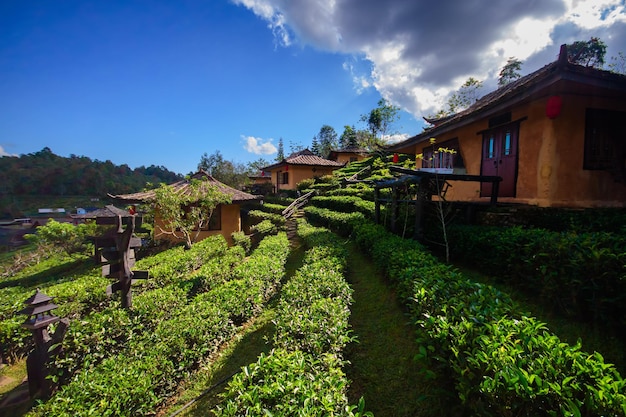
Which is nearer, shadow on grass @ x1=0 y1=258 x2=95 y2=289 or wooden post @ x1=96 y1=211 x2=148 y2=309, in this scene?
wooden post @ x1=96 y1=211 x2=148 y2=309

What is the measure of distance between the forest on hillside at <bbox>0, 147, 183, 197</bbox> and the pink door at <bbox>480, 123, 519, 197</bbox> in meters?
45.2

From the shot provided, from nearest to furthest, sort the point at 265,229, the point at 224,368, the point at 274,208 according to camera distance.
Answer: the point at 224,368 < the point at 265,229 < the point at 274,208

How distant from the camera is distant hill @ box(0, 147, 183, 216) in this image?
134ft

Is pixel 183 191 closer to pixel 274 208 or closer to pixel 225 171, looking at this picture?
pixel 274 208

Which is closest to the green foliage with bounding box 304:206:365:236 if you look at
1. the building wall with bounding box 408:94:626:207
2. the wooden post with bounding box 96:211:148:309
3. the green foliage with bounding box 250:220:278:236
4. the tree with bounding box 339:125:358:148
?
the green foliage with bounding box 250:220:278:236

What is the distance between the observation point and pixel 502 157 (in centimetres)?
768

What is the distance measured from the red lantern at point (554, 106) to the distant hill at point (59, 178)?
47.6 metres

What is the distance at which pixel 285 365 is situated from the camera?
2615mm

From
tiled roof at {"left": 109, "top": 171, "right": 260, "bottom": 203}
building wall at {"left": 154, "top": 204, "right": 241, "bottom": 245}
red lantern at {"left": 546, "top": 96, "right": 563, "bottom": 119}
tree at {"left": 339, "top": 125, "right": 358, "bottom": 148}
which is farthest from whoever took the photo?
tree at {"left": 339, "top": 125, "right": 358, "bottom": 148}

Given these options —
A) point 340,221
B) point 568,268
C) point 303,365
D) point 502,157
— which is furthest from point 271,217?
point 568,268

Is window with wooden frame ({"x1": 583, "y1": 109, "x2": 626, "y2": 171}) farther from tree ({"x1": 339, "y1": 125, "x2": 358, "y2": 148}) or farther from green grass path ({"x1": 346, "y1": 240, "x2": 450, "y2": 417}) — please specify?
tree ({"x1": 339, "y1": 125, "x2": 358, "y2": 148})

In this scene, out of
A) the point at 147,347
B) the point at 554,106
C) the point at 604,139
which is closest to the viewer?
the point at 147,347

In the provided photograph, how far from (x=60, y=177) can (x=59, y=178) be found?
0.23 m

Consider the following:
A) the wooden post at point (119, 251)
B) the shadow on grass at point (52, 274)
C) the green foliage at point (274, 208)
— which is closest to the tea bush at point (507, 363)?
the wooden post at point (119, 251)
